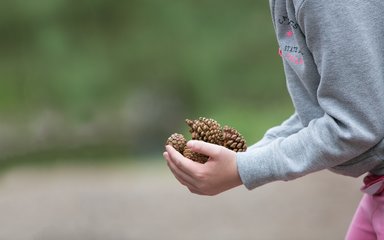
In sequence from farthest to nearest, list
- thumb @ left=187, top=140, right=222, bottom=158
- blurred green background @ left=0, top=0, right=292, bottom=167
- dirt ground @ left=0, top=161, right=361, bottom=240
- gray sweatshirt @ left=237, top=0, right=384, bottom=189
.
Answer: blurred green background @ left=0, top=0, right=292, bottom=167 < dirt ground @ left=0, top=161, right=361, bottom=240 < thumb @ left=187, top=140, right=222, bottom=158 < gray sweatshirt @ left=237, top=0, right=384, bottom=189

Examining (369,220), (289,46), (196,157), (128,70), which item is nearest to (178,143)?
(196,157)

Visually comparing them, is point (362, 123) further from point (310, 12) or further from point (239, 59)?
Result: point (239, 59)

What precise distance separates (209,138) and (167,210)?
2.67m

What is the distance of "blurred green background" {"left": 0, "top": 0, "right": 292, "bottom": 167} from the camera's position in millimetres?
5660

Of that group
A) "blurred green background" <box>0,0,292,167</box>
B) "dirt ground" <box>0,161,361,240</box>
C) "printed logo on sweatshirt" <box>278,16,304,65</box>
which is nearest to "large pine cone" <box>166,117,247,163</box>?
"printed logo on sweatshirt" <box>278,16,304,65</box>

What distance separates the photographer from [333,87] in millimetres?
1416

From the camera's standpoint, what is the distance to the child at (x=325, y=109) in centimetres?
139

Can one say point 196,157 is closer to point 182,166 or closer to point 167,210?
point 182,166

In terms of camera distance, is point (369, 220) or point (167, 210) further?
point (167, 210)

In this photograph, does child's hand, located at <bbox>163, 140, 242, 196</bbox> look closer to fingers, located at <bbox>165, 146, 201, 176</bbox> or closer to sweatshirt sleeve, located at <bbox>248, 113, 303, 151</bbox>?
fingers, located at <bbox>165, 146, 201, 176</bbox>

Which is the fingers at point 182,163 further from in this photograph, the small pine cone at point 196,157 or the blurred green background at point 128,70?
the blurred green background at point 128,70

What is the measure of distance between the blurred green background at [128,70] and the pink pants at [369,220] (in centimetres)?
375

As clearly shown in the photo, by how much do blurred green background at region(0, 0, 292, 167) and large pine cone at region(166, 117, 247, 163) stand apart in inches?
152

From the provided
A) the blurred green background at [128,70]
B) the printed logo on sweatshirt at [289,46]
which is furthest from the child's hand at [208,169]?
the blurred green background at [128,70]
